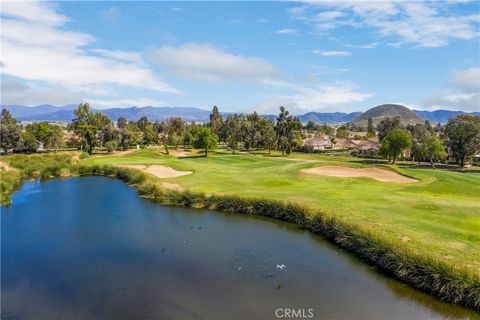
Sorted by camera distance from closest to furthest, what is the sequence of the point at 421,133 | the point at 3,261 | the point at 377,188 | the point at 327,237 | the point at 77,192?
1. the point at 3,261
2. the point at 327,237
3. the point at 377,188
4. the point at 77,192
5. the point at 421,133

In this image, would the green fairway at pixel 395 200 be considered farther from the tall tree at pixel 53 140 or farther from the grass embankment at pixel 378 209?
the tall tree at pixel 53 140

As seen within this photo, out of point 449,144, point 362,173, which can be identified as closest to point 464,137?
point 449,144

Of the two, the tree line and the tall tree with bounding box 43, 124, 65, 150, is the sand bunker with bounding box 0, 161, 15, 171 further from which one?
the tree line

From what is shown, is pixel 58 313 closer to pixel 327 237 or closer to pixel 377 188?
pixel 327 237

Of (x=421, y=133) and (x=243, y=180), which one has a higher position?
(x=421, y=133)

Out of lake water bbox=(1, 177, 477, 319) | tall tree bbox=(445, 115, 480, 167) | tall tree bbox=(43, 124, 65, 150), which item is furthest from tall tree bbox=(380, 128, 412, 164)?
tall tree bbox=(43, 124, 65, 150)

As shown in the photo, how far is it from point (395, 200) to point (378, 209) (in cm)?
519

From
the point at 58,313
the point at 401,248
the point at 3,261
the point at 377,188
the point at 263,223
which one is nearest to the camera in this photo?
the point at 58,313

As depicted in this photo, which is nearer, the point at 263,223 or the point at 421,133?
the point at 263,223

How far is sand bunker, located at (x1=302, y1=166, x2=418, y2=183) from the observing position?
56312mm

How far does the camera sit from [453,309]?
1967 centimetres

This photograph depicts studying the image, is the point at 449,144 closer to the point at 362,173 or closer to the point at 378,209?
the point at 362,173

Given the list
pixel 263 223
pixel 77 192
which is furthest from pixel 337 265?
pixel 77 192

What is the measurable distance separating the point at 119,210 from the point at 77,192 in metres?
14.6
